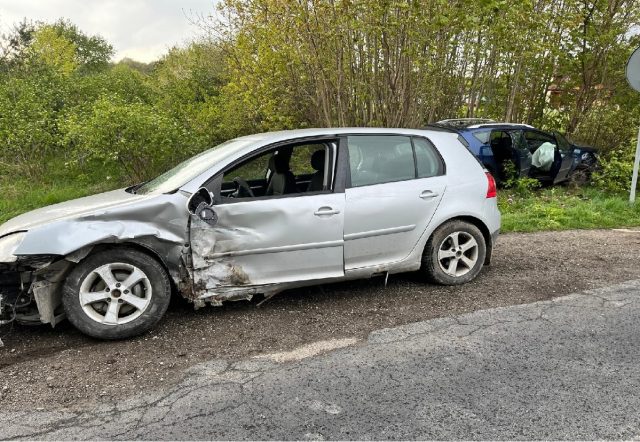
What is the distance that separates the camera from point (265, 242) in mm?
4074

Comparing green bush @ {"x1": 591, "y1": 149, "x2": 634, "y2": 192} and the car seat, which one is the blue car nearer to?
green bush @ {"x1": 591, "y1": 149, "x2": 634, "y2": 192}

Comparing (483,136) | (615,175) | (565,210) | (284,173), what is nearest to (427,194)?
(284,173)

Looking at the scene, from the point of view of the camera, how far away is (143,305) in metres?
3.83

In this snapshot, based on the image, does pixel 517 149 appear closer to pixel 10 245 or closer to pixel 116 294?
pixel 116 294

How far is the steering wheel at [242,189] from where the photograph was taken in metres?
4.62

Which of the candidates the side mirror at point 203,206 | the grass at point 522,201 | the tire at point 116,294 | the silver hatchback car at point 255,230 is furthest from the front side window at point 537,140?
the tire at point 116,294

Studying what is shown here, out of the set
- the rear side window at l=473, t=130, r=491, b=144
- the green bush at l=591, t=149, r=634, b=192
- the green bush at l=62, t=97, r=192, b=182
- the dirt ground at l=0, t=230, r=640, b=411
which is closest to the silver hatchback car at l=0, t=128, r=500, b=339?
the dirt ground at l=0, t=230, r=640, b=411

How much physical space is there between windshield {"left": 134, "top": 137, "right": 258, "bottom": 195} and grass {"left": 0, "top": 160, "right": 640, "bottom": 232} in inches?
174

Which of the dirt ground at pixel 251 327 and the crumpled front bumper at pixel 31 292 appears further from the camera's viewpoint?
the crumpled front bumper at pixel 31 292

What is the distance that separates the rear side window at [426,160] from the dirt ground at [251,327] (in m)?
1.10

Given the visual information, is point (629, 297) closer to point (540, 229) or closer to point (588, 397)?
point (588, 397)

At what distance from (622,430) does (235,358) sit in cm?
238

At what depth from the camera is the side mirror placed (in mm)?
3893

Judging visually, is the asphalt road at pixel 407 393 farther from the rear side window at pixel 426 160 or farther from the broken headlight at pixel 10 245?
the rear side window at pixel 426 160
